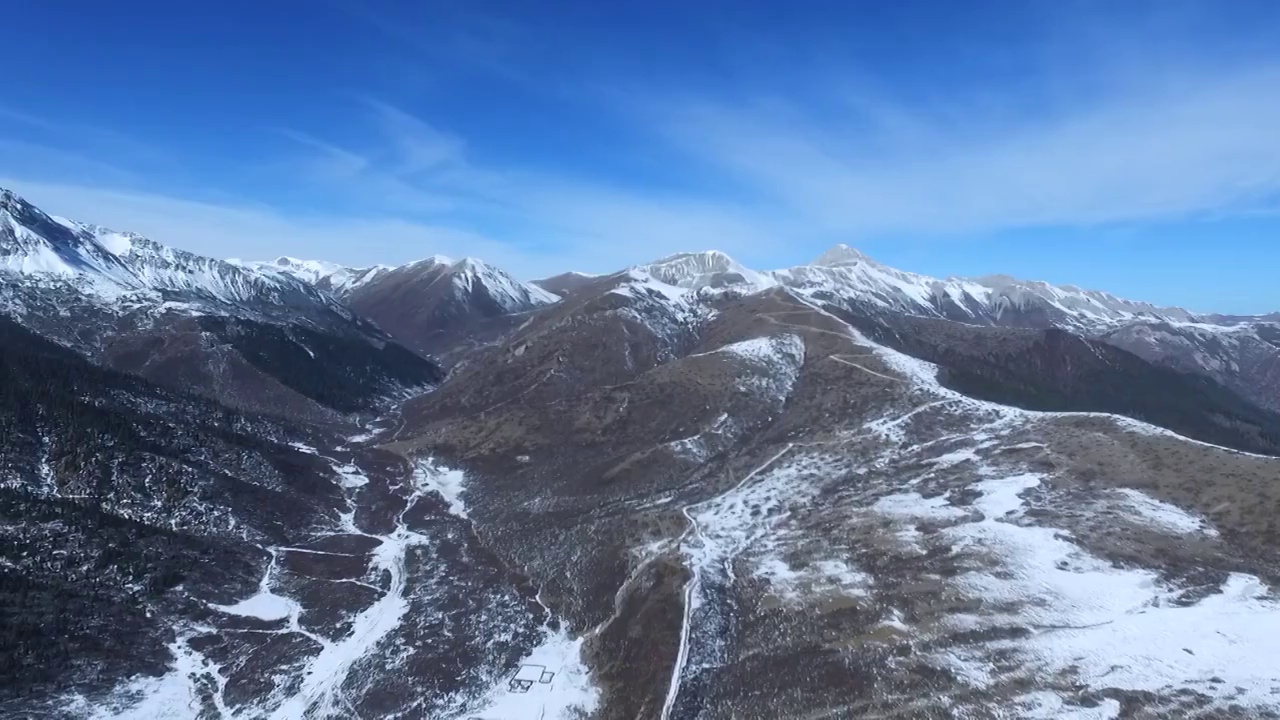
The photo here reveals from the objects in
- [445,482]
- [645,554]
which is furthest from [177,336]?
[645,554]

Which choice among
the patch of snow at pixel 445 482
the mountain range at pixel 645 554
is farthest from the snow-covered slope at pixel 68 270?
the patch of snow at pixel 445 482

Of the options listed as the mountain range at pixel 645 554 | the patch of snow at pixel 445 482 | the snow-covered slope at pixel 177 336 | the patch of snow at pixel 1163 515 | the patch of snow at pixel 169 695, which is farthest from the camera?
the snow-covered slope at pixel 177 336

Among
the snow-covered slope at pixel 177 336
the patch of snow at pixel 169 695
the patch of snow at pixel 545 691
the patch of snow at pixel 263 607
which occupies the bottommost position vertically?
the patch of snow at pixel 545 691

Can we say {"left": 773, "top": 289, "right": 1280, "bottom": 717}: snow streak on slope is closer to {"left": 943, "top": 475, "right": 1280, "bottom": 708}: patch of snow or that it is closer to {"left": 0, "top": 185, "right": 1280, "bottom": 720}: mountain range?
{"left": 943, "top": 475, "right": 1280, "bottom": 708}: patch of snow

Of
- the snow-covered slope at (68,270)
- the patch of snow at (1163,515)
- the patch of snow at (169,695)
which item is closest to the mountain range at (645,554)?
the patch of snow at (169,695)

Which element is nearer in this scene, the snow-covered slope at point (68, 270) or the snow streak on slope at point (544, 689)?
the snow streak on slope at point (544, 689)

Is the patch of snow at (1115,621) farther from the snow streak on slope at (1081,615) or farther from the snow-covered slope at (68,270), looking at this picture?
the snow-covered slope at (68,270)

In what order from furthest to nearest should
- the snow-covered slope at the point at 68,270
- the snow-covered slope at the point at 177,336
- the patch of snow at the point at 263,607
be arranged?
the snow-covered slope at the point at 68,270
the snow-covered slope at the point at 177,336
the patch of snow at the point at 263,607

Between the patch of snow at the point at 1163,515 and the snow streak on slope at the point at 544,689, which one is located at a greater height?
the patch of snow at the point at 1163,515

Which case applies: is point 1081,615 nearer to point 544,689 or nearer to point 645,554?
point 645,554
